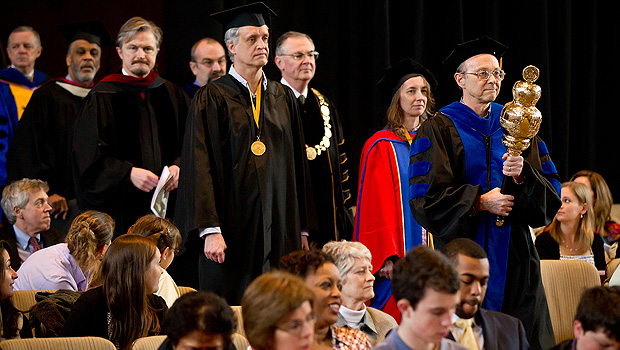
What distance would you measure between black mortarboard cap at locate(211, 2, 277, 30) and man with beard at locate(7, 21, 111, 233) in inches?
66.6

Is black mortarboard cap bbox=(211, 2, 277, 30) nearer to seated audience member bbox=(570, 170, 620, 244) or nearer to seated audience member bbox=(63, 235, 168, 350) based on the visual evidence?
seated audience member bbox=(63, 235, 168, 350)

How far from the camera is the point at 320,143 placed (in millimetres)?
5887

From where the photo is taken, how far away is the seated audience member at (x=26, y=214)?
18.0 ft

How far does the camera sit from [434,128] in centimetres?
441

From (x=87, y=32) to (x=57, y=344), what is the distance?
12.2 ft

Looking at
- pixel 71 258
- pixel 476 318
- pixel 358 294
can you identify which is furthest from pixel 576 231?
pixel 71 258

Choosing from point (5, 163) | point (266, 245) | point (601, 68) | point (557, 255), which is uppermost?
point (601, 68)

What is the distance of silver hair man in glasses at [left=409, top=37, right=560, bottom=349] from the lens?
416cm

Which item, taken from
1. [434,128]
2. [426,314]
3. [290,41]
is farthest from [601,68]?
[426,314]

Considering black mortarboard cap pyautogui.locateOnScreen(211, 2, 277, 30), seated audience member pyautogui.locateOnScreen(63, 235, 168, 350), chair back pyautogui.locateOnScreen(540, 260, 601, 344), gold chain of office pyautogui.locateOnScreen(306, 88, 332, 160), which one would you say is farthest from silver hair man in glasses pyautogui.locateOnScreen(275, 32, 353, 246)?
seated audience member pyautogui.locateOnScreen(63, 235, 168, 350)

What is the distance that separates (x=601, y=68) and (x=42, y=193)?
553 cm

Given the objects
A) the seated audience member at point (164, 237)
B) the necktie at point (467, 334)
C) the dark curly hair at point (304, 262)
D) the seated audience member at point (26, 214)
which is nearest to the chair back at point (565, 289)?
the necktie at point (467, 334)

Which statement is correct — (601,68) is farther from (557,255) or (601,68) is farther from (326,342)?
(326,342)

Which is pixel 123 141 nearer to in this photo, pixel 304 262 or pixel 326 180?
pixel 326 180
